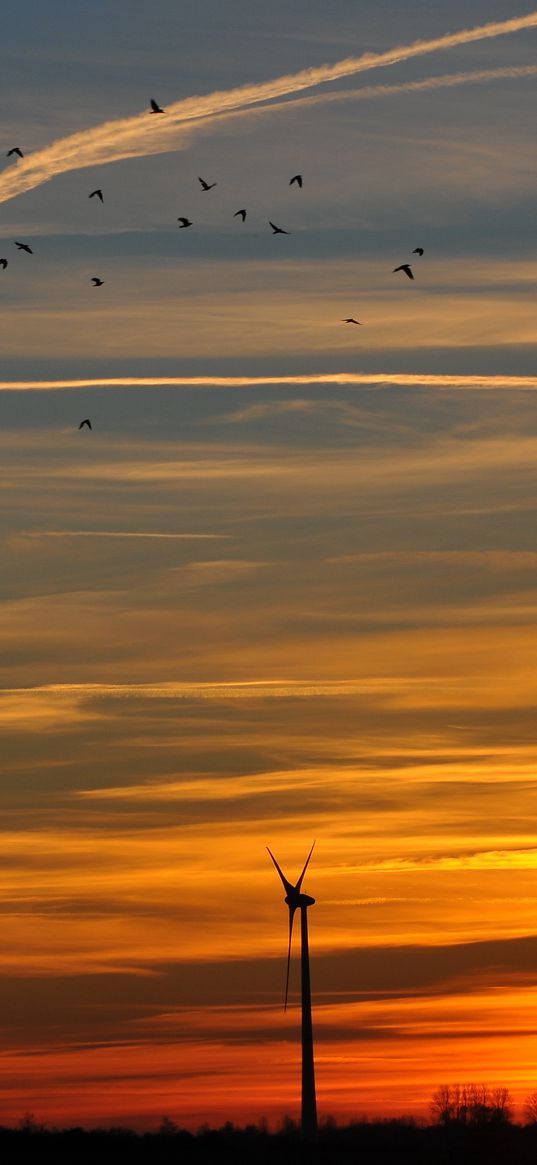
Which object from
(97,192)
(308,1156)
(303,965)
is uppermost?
(97,192)

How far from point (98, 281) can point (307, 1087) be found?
73.0 metres

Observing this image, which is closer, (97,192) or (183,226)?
(183,226)

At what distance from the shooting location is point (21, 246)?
154 meters

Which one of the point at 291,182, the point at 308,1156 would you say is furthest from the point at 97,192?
the point at 308,1156

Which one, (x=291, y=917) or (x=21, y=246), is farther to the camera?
(x=291, y=917)

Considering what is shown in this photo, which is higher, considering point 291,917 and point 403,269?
point 403,269

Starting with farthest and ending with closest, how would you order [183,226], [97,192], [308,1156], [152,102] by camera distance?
[308,1156]
[97,192]
[183,226]
[152,102]

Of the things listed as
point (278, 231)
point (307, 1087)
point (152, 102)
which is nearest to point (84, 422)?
point (278, 231)

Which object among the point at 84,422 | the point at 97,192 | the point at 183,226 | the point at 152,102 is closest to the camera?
the point at 152,102

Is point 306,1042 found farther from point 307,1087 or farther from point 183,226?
point 183,226

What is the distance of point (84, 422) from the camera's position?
17462 centimetres

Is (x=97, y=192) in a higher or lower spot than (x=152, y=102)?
higher

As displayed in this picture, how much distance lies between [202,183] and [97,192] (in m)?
13.5

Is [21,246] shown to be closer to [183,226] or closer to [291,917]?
[183,226]
